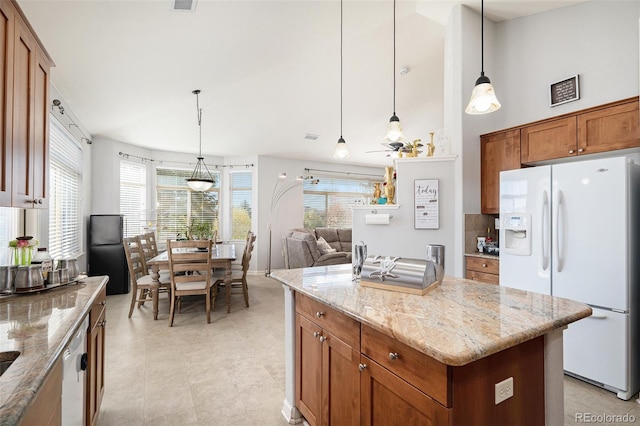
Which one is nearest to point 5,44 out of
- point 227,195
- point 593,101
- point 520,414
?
point 520,414

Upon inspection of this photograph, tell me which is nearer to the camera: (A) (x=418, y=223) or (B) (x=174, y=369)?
(B) (x=174, y=369)

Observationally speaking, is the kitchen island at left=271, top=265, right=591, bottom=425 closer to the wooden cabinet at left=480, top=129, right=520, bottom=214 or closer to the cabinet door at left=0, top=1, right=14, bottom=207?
the cabinet door at left=0, top=1, right=14, bottom=207

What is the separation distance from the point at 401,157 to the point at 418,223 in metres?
0.78

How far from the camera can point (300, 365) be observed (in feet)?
6.34

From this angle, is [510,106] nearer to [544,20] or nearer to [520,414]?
[544,20]

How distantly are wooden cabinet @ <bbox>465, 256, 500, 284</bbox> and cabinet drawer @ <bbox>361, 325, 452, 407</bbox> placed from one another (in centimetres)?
233

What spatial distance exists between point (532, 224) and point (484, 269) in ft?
2.37

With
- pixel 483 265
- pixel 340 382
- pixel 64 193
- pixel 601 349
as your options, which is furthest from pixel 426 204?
pixel 64 193

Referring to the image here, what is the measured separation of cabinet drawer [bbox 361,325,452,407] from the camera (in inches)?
39.9

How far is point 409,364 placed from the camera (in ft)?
3.73

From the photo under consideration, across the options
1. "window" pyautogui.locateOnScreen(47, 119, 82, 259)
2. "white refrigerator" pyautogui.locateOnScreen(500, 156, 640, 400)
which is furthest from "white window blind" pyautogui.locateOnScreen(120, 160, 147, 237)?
"white refrigerator" pyautogui.locateOnScreen(500, 156, 640, 400)

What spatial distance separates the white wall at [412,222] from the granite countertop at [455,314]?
5.56 feet

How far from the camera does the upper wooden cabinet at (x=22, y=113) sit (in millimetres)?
1434

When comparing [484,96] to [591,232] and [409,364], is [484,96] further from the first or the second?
[409,364]
